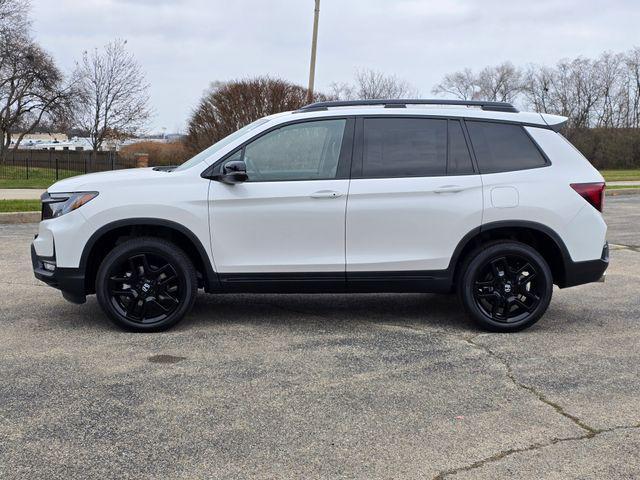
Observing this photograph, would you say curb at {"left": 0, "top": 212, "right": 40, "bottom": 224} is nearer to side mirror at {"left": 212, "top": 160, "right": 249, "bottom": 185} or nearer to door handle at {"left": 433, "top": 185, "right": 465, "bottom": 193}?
side mirror at {"left": 212, "top": 160, "right": 249, "bottom": 185}

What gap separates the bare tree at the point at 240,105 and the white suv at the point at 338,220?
79.7ft

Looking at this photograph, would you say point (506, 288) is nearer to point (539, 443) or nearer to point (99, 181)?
point (539, 443)

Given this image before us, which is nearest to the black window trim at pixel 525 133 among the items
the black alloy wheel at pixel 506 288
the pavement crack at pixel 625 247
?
the black alloy wheel at pixel 506 288

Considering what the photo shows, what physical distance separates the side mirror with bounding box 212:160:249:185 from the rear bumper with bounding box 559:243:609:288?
2.73 m

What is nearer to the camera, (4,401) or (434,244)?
(4,401)

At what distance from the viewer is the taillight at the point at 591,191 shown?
561 cm

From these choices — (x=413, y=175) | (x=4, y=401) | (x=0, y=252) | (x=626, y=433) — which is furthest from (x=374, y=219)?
(x=0, y=252)

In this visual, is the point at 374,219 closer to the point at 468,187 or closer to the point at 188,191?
the point at 468,187

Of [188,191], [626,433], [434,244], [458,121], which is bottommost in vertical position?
[626,433]

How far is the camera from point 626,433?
11.9 ft

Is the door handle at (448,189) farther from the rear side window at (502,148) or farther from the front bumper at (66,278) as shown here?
the front bumper at (66,278)

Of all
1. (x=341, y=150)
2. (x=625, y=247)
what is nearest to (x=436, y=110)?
(x=341, y=150)

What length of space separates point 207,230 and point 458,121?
7.45ft

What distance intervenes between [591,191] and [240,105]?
25288mm
